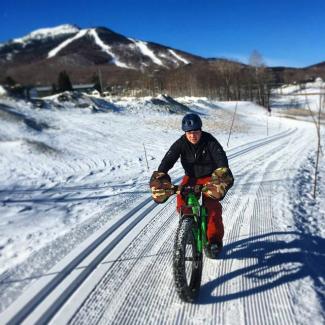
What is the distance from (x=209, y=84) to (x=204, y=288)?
83811mm

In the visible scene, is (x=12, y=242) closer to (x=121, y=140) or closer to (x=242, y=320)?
(x=242, y=320)

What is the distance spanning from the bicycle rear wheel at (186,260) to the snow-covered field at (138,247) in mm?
163

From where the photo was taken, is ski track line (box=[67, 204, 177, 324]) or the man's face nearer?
ski track line (box=[67, 204, 177, 324])

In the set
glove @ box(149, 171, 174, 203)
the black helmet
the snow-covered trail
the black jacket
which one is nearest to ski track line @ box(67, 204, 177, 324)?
the snow-covered trail

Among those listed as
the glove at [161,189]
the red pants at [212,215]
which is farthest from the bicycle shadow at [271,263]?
the glove at [161,189]

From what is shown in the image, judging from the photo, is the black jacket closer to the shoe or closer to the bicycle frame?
the bicycle frame

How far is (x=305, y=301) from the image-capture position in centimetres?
418

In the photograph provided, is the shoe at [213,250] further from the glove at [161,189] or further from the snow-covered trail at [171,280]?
the glove at [161,189]

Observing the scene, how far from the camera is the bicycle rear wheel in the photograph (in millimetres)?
4055

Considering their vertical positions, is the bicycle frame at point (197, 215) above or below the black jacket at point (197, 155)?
below

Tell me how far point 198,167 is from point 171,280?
4.70ft

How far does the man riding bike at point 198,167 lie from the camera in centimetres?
461

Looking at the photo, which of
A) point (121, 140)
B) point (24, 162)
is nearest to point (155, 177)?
point (24, 162)

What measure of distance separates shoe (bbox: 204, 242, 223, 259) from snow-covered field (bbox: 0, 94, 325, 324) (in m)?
0.09
